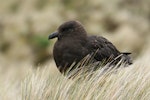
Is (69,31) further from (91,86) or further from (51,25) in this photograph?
(51,25)

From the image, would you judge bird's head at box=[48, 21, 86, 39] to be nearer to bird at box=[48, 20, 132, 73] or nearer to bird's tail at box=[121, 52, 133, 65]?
bird at box=[48, 20, 132, 73]

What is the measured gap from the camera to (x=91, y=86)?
6281 mm

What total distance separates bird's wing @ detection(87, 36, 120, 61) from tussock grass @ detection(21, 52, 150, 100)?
0.90m

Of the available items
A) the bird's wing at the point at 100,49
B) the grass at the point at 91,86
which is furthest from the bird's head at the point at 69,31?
the grass at the point at 91,86

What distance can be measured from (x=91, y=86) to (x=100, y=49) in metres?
1.55

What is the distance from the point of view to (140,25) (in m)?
23.6

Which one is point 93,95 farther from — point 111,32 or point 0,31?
point 0,31

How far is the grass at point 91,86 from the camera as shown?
609 cm

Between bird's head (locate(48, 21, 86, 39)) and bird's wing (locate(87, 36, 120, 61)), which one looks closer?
bird's wing (locate(87, 36, 120, 61))

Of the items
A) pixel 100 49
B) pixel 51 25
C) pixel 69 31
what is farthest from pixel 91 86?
pixel 51 25

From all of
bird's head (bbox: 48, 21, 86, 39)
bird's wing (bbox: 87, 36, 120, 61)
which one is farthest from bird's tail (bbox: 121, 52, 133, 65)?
bird's head (bbox: 48, 21, 86, 39)

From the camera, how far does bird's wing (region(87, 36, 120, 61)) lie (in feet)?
25.2

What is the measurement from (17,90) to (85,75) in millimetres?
2012

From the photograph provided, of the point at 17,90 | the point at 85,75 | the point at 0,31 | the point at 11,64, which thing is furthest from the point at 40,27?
the point at 85,75
